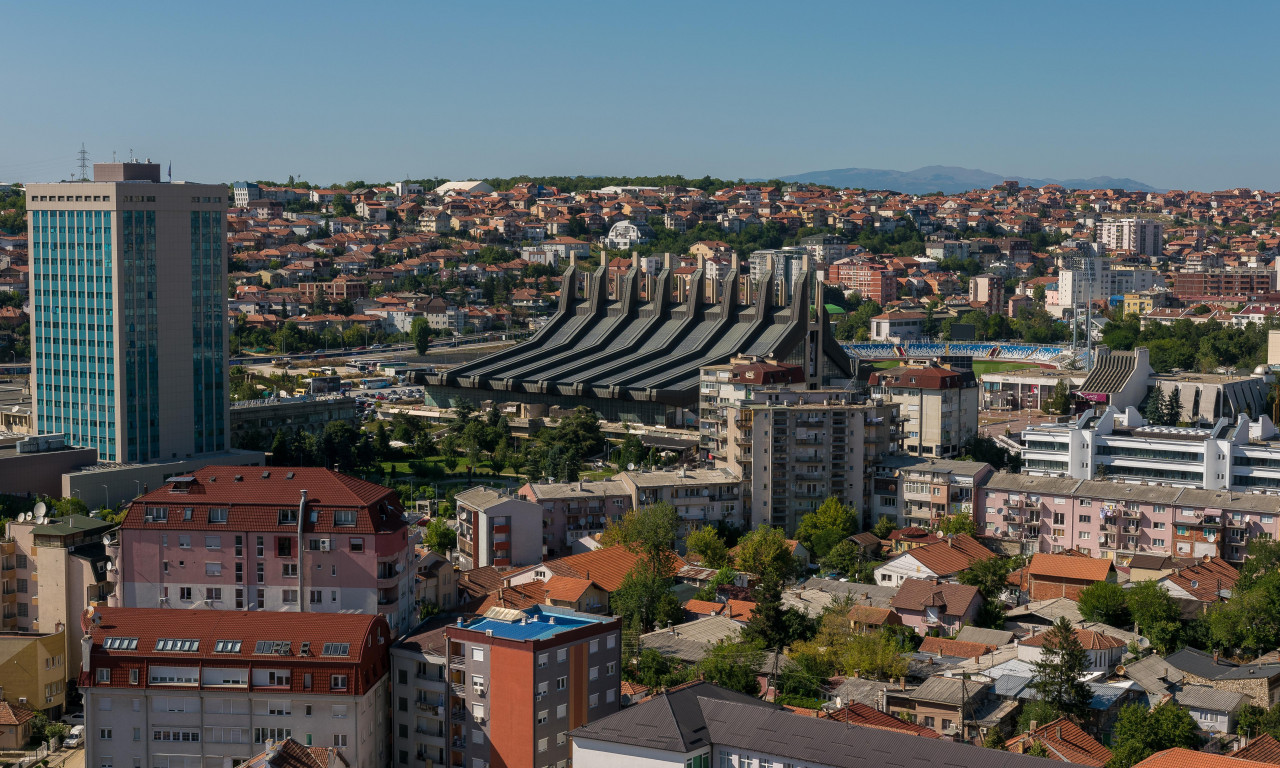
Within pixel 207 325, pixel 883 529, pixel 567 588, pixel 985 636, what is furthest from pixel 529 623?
pixel 207 325

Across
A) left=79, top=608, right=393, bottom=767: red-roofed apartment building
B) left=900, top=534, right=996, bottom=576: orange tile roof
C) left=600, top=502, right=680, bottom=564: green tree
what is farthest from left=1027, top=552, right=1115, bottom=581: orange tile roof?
left=79, top=608, right=393, bottom=767: red-roofed apartment building

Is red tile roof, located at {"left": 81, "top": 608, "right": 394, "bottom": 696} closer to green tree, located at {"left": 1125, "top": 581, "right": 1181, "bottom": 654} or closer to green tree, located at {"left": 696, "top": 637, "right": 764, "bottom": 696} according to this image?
green tree, located at {"left": 696, "top": 637, "right": 764, "bottom": 696}

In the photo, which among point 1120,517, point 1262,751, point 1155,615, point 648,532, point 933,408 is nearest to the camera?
point 1262,751

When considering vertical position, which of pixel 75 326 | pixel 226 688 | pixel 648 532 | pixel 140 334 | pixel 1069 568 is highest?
pixel 75 326

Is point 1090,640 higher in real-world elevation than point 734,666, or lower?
higher

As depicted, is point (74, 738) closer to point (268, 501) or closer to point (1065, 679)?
point (268, 501)

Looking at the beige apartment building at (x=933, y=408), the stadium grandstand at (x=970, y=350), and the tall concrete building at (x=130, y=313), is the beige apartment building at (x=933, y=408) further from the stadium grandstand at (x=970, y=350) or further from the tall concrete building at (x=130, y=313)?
the stadium grandstand at (x=970, y=350)

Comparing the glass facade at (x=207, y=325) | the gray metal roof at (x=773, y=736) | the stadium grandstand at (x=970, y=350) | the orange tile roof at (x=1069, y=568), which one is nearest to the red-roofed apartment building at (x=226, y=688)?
the gray metal roof at (x=773, y=736)

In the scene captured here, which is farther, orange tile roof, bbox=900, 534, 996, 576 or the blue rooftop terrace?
orange tile roof, bbox=900, 534, 996, 576
